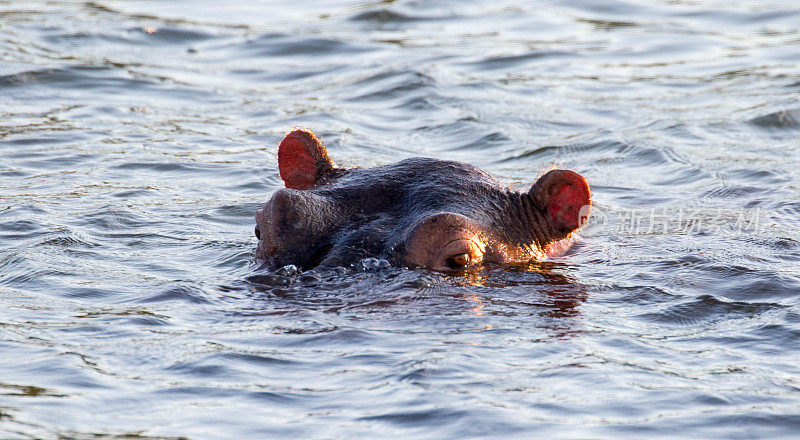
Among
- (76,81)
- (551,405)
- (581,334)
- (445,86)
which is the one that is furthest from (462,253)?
(76,81)

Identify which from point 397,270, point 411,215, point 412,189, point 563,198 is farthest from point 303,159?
point 563,198

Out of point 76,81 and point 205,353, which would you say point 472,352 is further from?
point 76,81

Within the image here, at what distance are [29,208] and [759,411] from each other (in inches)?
237

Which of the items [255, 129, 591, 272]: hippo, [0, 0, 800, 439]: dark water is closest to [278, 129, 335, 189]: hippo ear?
[255, 129, 591, 272]: hippo

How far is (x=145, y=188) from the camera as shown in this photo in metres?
9.84

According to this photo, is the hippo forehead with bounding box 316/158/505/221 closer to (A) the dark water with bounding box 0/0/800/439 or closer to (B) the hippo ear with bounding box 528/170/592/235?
(B) the hippo ear with bounding box 528/170/592/235

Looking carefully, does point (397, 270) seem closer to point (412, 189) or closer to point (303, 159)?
point (412, 189)

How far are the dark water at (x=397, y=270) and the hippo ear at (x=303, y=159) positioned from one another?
0.71 metres

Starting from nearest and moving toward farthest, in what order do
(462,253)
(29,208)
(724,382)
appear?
(724,382)
(462,253)
(29,208)

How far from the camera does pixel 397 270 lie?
602 cm

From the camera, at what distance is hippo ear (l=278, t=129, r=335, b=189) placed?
7.00 meters

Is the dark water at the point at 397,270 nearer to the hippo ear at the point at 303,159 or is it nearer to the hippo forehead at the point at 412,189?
the hippo forehead at the point at 412,189

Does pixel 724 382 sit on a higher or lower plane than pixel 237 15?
lower

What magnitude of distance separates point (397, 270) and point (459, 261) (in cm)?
34
